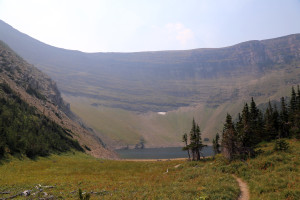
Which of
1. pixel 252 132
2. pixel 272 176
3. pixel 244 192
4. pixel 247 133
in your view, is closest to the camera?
pixel 244 192

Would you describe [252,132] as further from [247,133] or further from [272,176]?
[272,176]

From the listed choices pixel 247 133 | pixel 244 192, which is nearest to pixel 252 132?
pixel 247 133

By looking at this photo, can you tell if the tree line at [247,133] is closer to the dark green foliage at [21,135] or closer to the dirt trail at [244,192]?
the dirt trail at [244,192]

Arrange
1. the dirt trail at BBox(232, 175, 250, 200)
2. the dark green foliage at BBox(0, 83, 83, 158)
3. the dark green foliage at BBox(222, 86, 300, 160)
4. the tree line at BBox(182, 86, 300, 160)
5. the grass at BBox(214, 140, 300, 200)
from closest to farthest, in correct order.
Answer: the grass at BBox(214, 140, 300, 200), the dirt trail at BBox(232, 175, 250, 200), the dark green foliage at BBox(222, 86, 300, 160), the tree line at BBox(182, 86, 300, 160), the dark green foliage at BBox(0, 83, 83, 158)

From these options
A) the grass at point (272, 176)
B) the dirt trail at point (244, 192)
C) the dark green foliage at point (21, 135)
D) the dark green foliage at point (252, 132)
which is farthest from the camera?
the dark green foliage at point (21, 135)

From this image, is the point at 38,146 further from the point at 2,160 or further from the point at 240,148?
the point at 240,148

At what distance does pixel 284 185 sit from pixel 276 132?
2026 inches

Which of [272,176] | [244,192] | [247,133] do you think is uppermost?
[247,133]

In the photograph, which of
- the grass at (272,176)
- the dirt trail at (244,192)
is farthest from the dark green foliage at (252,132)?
the dirt trail at (244,192)

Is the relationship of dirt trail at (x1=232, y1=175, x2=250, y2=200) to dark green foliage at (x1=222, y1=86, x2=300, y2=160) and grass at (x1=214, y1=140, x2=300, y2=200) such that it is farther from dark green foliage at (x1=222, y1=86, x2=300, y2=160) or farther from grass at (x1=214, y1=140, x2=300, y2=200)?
dark green foliage at (x1=222, y1=86, x2=300, y2=160)

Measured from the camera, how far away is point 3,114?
2276 inches

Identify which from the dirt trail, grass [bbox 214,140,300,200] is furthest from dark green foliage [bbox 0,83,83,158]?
grass [bbox 214,140,300,200]

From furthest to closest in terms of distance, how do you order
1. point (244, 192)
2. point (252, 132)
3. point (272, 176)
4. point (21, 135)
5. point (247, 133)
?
point (21, 135) → point (252, 132) → point (247, 133) → point (272, 176) → point (244, 192)

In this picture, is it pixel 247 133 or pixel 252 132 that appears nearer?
pixel 247 133
